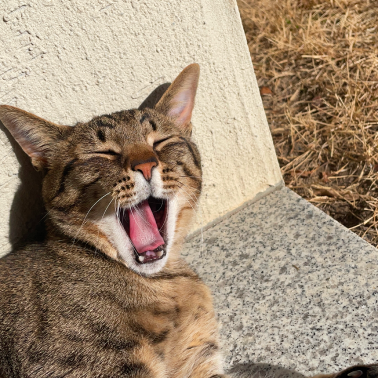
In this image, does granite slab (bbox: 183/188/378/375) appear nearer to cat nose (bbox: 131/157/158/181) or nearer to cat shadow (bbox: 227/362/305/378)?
cat shadow (bbox: 227/362/305/378)

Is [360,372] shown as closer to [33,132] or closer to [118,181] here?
[118,181]

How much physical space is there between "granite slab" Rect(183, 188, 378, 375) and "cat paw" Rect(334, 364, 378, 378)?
0.61ft

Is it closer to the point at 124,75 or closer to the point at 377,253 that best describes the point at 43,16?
the point at 124,75

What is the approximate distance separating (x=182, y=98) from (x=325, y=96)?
2.07 meters

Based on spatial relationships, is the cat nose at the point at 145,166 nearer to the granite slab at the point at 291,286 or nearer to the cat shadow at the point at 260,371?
the granite slab at the point at 291,286

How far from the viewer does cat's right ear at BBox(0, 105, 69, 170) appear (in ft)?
8.02

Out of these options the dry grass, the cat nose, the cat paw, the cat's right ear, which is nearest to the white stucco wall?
the cat's right ear

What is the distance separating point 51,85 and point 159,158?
2.49 feet

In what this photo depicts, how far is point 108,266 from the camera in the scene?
95.2 inches

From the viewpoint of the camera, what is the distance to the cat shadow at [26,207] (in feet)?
8.87

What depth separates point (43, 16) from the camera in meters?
2.43

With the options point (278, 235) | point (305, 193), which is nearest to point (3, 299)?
point (278, 235)

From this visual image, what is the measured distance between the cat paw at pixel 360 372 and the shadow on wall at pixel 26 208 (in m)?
1.77

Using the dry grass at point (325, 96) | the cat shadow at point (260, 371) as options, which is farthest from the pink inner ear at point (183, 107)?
the cat shadow at point (260, 371)
